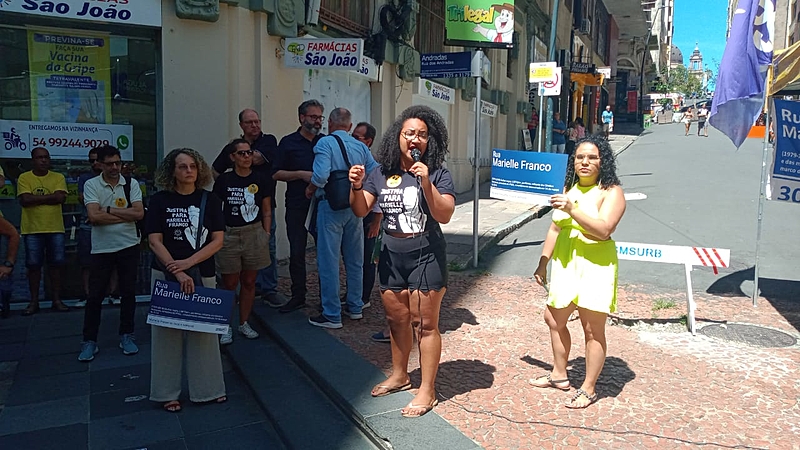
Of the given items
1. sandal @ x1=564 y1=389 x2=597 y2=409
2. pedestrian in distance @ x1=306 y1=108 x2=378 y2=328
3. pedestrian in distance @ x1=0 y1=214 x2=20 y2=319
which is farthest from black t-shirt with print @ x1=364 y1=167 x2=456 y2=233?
pedestrian in distance @ x1=0 y1=214 x2=20 y2=319

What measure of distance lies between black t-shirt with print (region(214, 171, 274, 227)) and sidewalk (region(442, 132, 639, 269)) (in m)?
3.47

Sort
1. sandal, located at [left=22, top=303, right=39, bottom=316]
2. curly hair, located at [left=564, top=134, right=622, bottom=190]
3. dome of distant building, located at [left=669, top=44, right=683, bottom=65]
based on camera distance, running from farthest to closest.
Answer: dome of distant building, located at [left=669, top=44, right=683, bottom=65], sandal, located at [left=22, top=303, right=39, bottom=316], curly hair, located at [left=564, top=134, right=622, bottom=190]

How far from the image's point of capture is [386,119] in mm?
11617

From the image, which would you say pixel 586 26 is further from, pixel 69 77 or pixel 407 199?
pixel 407 199

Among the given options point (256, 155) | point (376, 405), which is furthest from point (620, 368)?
point (256, 155)

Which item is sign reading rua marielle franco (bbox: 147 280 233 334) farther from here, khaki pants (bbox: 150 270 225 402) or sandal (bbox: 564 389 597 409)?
sandal (bbox: 564 389 597 409)

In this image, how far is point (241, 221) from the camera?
17.3 ft

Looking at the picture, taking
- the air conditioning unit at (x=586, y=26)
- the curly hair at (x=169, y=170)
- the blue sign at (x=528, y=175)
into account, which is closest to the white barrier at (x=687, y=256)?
the blue sign at (x=528, y=175)

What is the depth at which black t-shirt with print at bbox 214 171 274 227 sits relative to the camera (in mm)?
5273

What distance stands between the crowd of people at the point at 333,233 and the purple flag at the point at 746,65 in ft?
10.4

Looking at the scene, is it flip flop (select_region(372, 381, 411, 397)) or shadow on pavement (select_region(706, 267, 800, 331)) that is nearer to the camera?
flip flop (select_region(372, 381, 411, 397))

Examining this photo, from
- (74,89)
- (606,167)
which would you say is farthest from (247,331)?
(74,89)

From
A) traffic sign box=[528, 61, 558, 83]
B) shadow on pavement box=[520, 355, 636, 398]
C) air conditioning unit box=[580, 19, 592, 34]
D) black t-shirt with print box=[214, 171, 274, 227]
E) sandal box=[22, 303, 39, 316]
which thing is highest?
air conditioning unit box=[580, 19, 592, 34]

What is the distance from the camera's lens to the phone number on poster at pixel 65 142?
6723 millimetres
